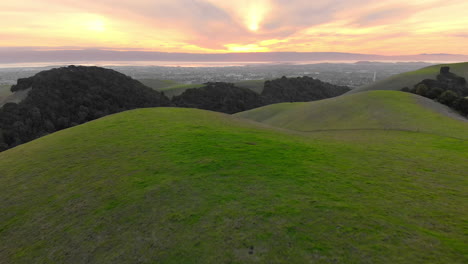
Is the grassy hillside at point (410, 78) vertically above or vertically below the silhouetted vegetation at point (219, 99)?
above

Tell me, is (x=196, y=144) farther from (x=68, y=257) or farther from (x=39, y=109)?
(x=39, y=109)

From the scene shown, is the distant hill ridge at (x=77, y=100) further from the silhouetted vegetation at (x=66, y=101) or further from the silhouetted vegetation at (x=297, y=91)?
the silhouetted vegetation at (x=297, y=91)

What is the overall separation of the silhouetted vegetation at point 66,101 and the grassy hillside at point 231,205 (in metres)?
67.2

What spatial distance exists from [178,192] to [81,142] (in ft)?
52.7

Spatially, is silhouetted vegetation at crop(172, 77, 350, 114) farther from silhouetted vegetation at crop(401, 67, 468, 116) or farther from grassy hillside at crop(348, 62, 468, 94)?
silhouetted vegetation at crop(401, 67, 468, 116)

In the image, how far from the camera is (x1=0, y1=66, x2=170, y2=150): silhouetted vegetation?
3095 inches

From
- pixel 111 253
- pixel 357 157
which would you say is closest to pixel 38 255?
pixel 111 253

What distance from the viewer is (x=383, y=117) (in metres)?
41.4

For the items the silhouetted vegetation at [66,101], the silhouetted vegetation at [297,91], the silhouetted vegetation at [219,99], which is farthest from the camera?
the silhouetted vegetation at [297,91]

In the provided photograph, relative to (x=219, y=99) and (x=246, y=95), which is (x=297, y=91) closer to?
(x=246, y=95)

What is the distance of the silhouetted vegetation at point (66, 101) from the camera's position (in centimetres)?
7862

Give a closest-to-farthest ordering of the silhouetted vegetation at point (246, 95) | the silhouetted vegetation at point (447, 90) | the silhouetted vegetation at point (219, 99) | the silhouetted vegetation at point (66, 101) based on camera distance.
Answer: the silhouetted vegetation at point (447, 90), the silhouetted vegetation at point (66, 101), the silhouetted vegetation at point (219, 99), the silhouetted vegetation at point (246, 95)

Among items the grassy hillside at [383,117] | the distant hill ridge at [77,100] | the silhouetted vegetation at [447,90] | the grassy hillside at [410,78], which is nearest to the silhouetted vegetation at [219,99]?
the distant hill ridge at [77,100]

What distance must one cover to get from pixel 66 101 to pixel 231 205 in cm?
11603
